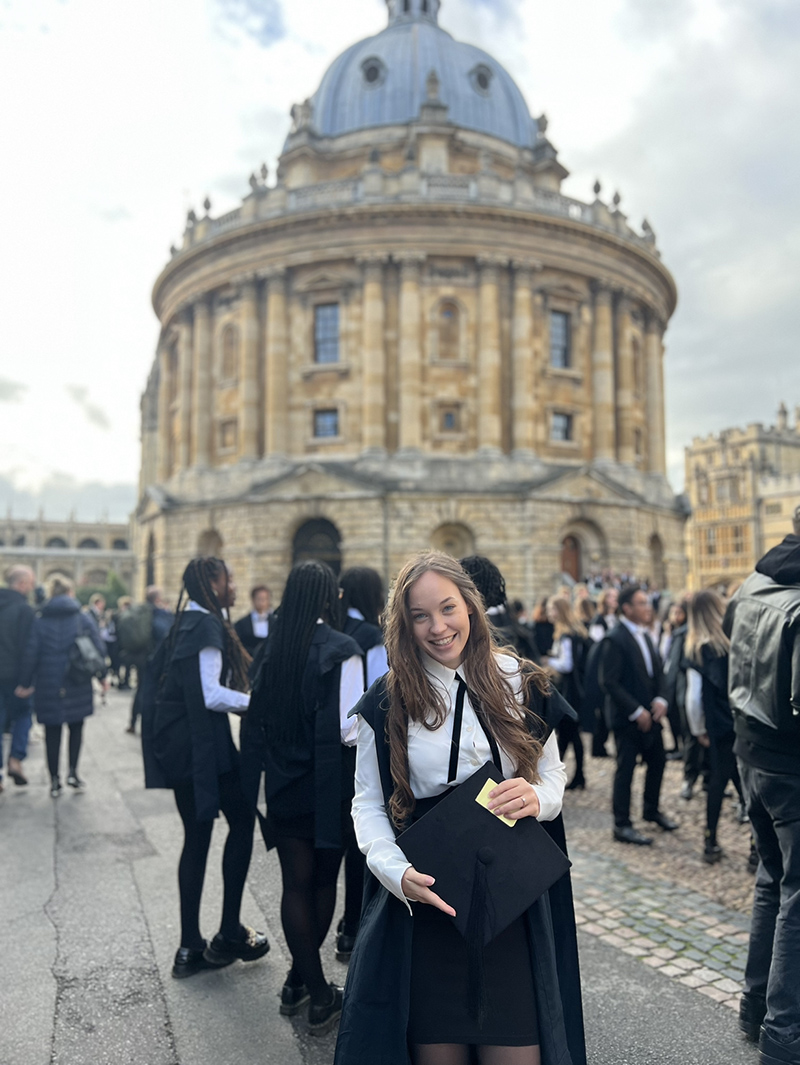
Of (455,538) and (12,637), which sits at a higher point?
(455,538)

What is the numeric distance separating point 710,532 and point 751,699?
79505 millimetres

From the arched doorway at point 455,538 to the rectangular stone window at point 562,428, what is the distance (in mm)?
5622

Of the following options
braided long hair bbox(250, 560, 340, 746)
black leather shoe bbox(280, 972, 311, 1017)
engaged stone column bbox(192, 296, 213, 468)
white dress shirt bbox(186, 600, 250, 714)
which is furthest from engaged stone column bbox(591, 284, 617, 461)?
black leather shoe bbox(280, 972, 311, 1017)

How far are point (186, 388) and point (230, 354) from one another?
9.12ft

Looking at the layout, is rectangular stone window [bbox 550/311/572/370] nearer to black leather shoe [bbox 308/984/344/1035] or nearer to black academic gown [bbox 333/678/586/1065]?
black leather shoe [bbox 308/984/344/1035]

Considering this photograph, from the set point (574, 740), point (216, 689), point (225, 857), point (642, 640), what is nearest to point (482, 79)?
point (574, 740)

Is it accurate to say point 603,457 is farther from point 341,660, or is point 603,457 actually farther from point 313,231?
point 341,660

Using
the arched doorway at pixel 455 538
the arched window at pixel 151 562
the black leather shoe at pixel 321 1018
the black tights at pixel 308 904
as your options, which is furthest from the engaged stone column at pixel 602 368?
the black leather shoe at pixel 321 1018

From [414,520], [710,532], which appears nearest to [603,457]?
[414,520]

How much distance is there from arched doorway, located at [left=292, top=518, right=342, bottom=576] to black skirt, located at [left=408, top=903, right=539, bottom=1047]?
27.0 meters

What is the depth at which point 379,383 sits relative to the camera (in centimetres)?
2955

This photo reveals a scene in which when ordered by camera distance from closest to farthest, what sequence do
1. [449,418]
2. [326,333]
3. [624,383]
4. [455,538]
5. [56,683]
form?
[56,683] → [455,538] → [449,418] → [326,333] → [624,383]

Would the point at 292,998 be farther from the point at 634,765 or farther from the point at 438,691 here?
the point at 634,765

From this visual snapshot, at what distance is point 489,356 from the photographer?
2969 centimetres
